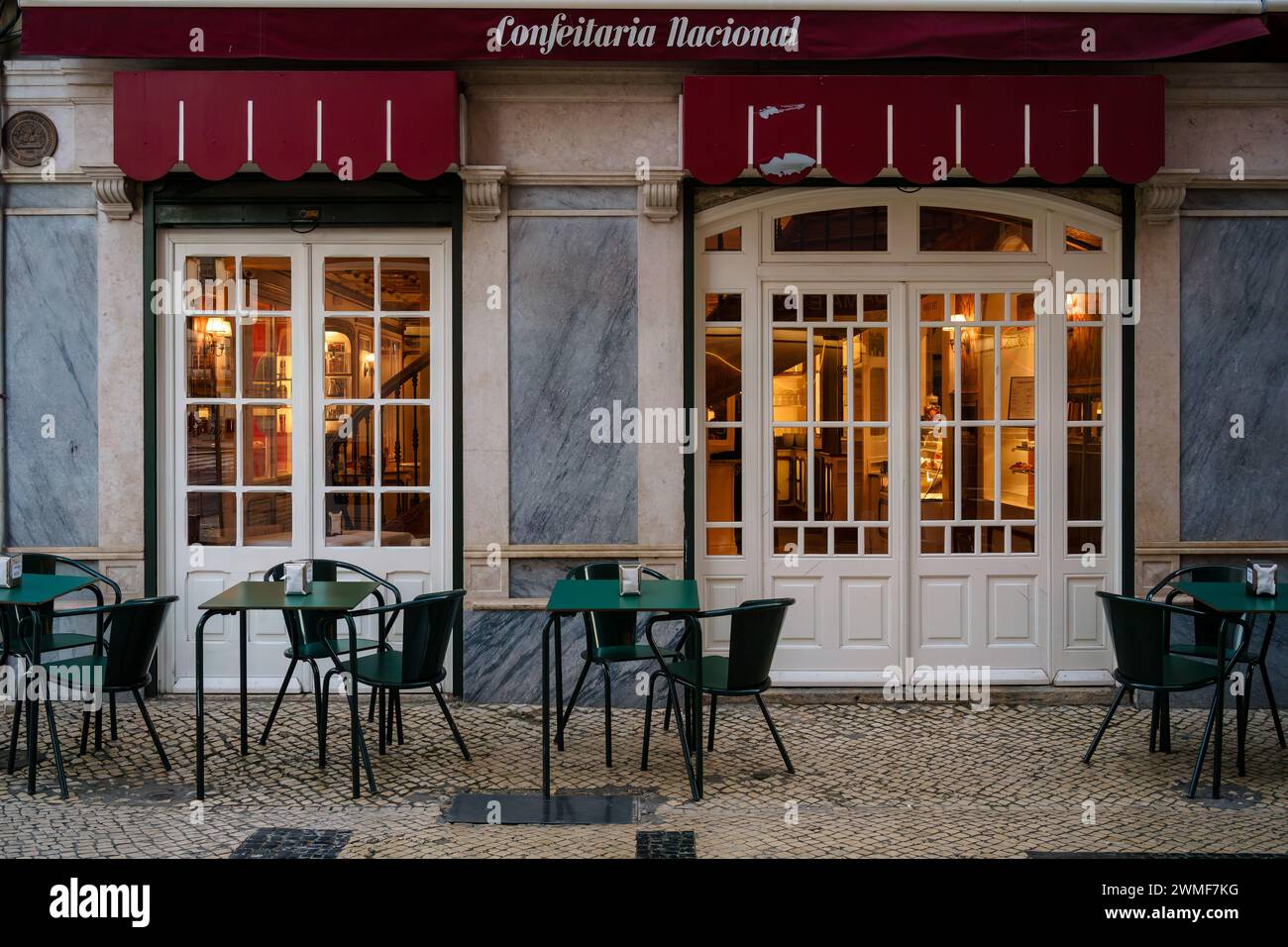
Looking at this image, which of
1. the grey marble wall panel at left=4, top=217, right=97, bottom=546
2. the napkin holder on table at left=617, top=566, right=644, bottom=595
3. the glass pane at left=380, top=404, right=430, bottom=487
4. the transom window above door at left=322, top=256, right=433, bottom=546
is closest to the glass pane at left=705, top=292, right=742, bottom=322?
the transom window above door at left=322, top=256, right=433, bottom=546

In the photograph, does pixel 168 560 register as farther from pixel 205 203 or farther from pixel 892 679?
pixel 892 679

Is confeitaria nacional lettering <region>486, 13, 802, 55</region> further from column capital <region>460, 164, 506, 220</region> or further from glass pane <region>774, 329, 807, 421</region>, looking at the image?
glass pane <region>774, 329, 807, 421</region>

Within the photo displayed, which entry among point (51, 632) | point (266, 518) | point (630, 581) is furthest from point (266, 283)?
point (630, 581)

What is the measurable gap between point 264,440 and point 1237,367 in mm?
6416

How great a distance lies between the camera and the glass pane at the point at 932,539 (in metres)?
7.75

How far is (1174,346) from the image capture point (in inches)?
294

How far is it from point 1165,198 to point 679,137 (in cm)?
314

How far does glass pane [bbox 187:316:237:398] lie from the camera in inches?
300

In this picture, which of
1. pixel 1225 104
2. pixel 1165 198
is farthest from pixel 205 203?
pixel 1225 104

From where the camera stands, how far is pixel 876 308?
7711 millimetres

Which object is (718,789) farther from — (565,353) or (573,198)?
(573,198)

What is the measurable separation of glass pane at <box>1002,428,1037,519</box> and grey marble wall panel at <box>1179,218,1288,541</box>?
71 centimetres

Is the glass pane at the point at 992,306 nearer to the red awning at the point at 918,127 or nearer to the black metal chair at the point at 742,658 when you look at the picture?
the red awning at the point at 918,127

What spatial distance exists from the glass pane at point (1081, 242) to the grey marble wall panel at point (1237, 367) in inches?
20.3
